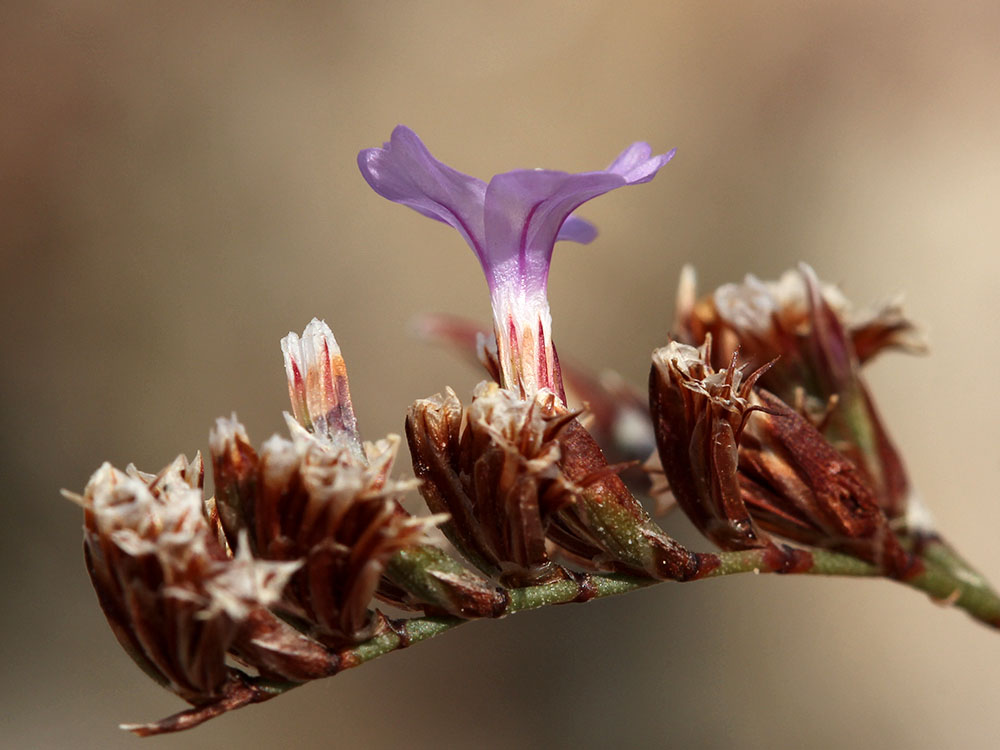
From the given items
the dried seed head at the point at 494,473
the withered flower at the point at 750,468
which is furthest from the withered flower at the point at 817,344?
the dried seed head at the point at 494,473

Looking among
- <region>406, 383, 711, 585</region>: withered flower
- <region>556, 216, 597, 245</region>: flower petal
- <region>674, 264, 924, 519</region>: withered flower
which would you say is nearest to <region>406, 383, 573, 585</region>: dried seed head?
<region>406, 383, 711, 585</region>: withered flower

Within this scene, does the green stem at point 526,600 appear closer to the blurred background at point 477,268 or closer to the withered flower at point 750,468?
the withered flower at point 750,468

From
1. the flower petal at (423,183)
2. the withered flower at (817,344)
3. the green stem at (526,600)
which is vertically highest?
the flower petal at (423,183)

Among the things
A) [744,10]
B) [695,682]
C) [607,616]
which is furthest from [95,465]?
[744,10]

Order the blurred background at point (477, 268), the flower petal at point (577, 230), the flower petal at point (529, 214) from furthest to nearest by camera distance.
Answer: the blurred background at point (477, 268) < the flower petal at point (577, 230) < the flower petal at point (529, 214)

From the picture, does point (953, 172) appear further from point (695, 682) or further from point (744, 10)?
point (695, 682)

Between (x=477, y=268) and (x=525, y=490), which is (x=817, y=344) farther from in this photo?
(x=477, y=268)
